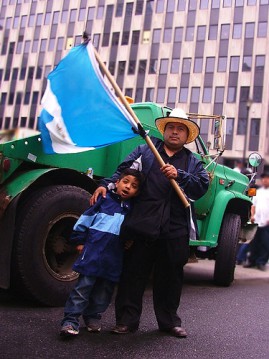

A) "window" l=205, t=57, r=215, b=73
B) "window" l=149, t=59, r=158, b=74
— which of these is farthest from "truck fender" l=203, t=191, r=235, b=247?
"window" l=149, t=59, r=158, b=74

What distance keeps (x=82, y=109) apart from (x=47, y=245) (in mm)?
1423

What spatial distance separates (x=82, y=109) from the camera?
11.8 ft

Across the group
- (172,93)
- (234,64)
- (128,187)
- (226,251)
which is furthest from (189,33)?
(128,187)

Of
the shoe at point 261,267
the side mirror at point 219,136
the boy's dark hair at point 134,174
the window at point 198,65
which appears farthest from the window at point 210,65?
the boy's dark hair at point 134,174

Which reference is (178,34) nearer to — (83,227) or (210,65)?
(210,65)

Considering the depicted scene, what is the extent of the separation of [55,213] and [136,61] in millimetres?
39059

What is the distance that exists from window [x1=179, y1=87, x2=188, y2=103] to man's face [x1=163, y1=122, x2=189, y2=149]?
3588cm

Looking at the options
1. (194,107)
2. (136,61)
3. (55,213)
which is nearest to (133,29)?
(136,61)

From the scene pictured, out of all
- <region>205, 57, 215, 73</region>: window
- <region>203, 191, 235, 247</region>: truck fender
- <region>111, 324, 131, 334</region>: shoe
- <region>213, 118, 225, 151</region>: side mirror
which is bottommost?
<region>111, 324, 131, 334</region>: shoe

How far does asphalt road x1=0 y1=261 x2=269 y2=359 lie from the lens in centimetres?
303

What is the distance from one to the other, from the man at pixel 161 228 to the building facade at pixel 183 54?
32926 mm

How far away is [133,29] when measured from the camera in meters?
41.7

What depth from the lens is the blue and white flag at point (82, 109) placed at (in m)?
3.54

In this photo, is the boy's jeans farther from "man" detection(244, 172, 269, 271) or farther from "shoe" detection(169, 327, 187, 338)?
"man" detection(244, 172, 269, 271)
